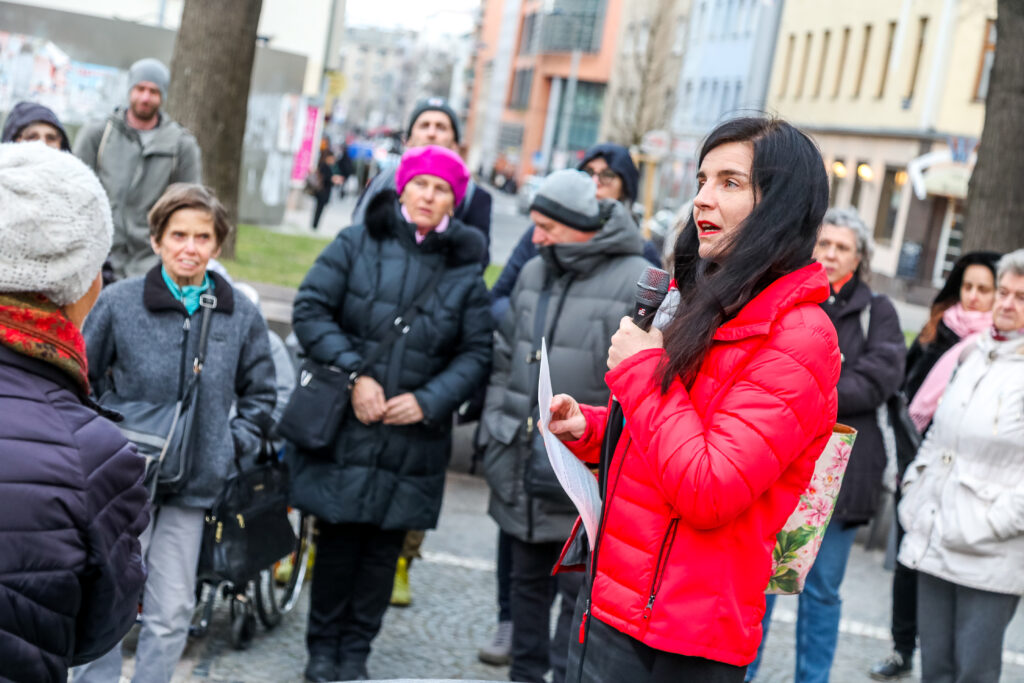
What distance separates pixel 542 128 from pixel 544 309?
315 feet

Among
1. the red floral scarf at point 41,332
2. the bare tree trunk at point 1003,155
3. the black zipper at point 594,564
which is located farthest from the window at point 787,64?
the red floral scarf at point 41,332

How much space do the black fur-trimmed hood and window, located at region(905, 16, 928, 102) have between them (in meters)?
37.6

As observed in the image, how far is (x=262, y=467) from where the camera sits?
5215 millimetres

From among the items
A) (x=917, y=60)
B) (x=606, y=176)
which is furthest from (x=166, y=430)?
(x=917, y=60)

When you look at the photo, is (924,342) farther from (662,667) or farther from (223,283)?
(662,667)

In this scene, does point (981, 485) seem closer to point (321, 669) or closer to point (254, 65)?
point (321, 669)

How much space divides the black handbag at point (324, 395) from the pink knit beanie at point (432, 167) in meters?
0.47

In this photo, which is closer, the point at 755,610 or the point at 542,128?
the point at 755,610

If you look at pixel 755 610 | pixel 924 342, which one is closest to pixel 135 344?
pixel 755 610

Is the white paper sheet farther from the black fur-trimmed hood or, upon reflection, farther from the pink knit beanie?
the pink knit beanie

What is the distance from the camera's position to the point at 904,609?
6.53 metres

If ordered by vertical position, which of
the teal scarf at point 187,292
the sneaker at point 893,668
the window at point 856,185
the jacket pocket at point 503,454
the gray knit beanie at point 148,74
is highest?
the window at point 856,185

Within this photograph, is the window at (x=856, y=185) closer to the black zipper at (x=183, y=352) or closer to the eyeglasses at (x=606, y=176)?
the eyeglasses at (x=606, y=176)

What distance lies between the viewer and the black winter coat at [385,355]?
5438 mm
